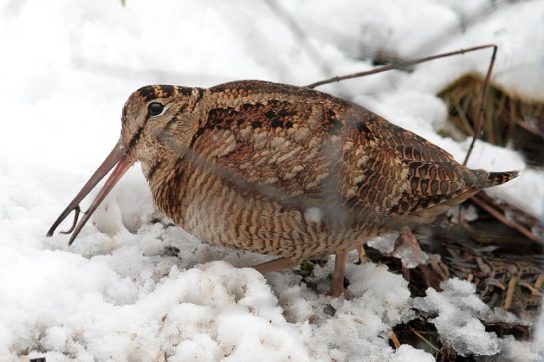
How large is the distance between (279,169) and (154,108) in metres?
0.58

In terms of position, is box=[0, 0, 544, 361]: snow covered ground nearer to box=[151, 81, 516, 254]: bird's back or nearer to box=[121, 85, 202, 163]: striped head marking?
box=[121, 85, 202, 163]: striped head marking

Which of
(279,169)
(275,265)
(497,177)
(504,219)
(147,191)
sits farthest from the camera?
(504,219)

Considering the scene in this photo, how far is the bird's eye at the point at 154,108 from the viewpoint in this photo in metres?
3.00

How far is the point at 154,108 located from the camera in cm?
301

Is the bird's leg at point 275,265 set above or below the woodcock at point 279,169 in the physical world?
below

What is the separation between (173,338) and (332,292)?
809 millimetres

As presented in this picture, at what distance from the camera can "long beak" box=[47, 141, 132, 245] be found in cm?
295

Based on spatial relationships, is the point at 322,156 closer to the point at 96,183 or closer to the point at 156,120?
the point at 156,120

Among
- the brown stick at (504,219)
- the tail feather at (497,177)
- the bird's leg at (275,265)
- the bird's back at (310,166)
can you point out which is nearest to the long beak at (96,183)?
the bird's back at (310,166)

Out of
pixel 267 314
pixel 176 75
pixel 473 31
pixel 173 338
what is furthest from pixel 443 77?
pixel 173 338

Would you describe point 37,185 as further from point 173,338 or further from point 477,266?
point 477,266

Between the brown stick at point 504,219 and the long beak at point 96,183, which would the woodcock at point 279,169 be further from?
the brown stick at point 504,219

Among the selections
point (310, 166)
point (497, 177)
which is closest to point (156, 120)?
point (310, 166)

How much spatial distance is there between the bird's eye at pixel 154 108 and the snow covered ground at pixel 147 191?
0.12 m
